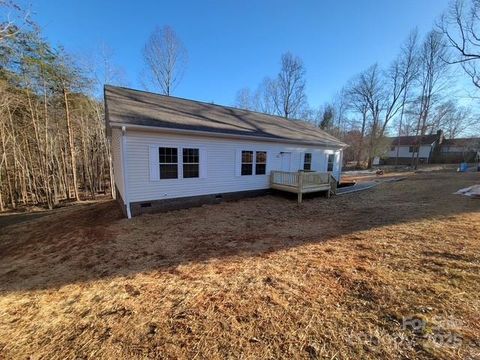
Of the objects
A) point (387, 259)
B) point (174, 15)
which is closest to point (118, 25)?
point (174, 15)

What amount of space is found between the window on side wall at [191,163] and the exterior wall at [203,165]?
193 millimetres

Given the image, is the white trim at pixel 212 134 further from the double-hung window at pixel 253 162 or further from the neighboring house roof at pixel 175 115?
the double-hung window at pixel 253 162

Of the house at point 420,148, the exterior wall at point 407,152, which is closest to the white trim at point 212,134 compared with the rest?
the house at point 420,148

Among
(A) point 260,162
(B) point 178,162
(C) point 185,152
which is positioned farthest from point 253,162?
(B) point 178,162

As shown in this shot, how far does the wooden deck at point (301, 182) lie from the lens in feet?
30.4

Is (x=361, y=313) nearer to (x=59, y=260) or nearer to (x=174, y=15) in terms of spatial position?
(x=59, y=260)

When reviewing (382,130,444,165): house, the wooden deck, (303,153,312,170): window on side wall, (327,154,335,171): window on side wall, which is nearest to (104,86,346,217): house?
(303,153,312,170): window on side wall

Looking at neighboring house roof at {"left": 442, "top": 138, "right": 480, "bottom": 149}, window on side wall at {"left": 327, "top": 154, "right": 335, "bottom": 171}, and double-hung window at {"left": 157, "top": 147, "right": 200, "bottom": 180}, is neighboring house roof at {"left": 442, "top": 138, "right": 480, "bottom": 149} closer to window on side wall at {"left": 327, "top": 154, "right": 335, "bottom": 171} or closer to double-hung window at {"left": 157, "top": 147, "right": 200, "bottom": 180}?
window on side wall at {"left": 327, "top": 154, "right": 335, "bottom": 171}

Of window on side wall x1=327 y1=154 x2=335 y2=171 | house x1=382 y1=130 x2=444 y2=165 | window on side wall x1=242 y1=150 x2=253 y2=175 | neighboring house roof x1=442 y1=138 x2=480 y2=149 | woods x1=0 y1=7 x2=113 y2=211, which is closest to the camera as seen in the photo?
window on side wall x1=242 y1=150 x2=253 y2=175

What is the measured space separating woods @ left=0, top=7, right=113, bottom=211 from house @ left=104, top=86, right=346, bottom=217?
4389 mm

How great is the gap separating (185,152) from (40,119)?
35.8 feet

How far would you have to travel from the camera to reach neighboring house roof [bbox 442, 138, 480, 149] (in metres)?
26.9

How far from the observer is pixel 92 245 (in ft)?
17.5

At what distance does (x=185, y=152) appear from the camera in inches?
321
